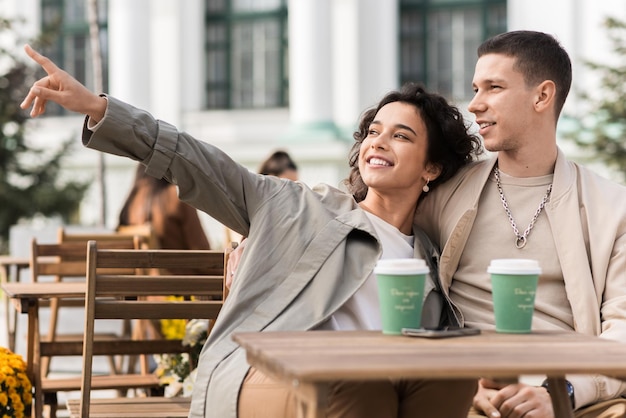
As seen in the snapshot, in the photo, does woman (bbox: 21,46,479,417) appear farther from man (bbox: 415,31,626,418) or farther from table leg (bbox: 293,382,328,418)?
table leg (bbox: 293,382,328,418)

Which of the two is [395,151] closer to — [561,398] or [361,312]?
[361,312]

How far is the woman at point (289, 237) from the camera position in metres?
3.04

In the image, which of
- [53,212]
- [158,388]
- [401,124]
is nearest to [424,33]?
[53,212]

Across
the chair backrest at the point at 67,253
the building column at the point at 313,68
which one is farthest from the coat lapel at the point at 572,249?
the building column at the point at 313,68

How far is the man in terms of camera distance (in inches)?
135

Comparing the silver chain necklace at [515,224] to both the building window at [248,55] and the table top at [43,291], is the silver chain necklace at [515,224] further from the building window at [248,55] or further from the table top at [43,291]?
the building window at [248,55]

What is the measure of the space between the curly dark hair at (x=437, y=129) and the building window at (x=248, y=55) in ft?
53.0

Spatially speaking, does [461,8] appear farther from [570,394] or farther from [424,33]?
[570,394]

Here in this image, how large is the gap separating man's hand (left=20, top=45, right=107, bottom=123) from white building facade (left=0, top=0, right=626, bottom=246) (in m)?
14.4

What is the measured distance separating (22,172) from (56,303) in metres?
12.5

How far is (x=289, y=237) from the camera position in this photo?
131 inches

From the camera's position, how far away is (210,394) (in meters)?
3.08

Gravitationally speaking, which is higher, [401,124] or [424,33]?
[424,33]

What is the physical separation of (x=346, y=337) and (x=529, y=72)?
135 centimetres
